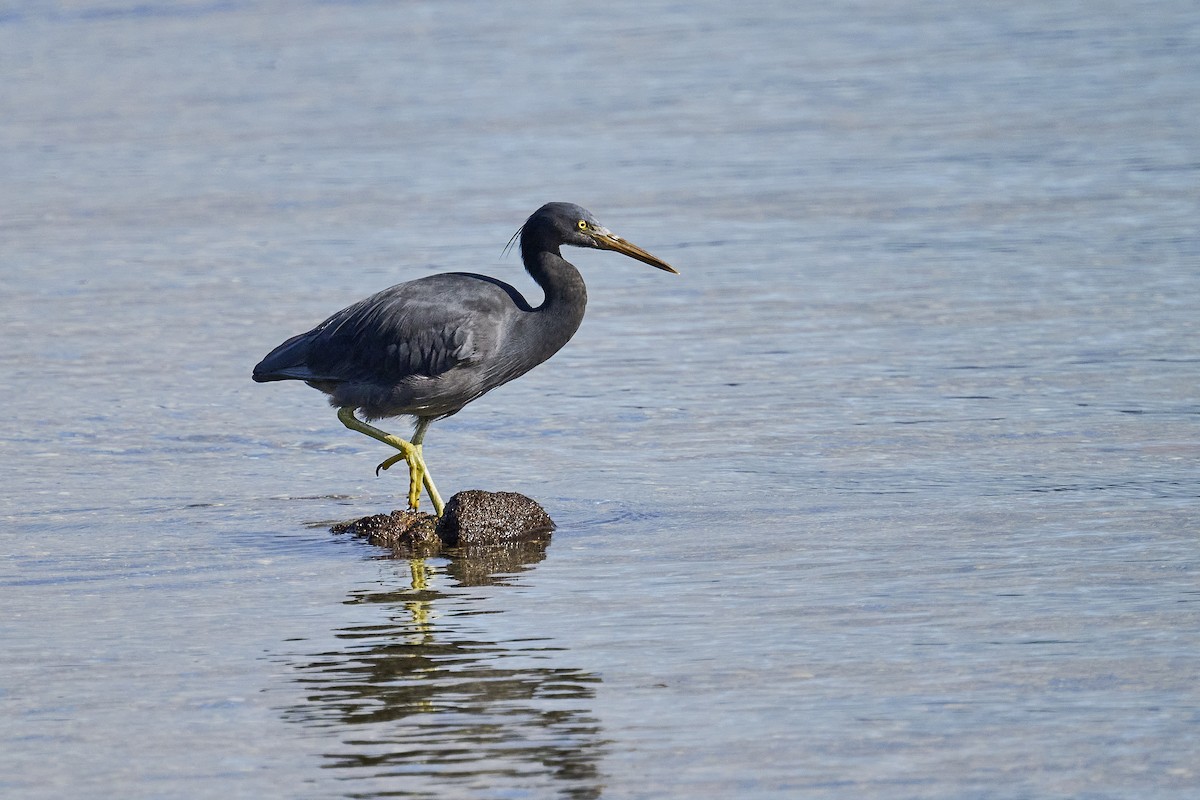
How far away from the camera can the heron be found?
29.3ft

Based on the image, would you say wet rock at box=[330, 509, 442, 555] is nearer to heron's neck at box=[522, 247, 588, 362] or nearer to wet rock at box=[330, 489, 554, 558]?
wet rock at box=[330, 489, 554, 558]

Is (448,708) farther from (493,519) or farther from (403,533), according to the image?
(403,533)

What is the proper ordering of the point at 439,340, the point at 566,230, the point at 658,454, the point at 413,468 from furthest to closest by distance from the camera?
1. the point at 658,454
2. the point at 566,230
3. the point at 413,468
4. the point at 439,340

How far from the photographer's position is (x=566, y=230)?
9305mm

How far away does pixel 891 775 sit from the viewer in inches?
215

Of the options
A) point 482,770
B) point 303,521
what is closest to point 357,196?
point 303,521

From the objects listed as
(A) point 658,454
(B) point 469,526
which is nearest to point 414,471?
(B) point 469,526

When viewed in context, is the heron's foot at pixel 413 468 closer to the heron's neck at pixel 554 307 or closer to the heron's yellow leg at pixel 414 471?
the heron's yellow leg at pixel 414 471

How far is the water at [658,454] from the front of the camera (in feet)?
19.5

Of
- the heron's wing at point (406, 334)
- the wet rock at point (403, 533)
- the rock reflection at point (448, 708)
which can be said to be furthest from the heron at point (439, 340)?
the rock reflection at point (448, 708)

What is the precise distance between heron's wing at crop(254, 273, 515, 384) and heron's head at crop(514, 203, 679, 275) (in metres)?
0.34

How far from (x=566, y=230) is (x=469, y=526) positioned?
1.70 metres

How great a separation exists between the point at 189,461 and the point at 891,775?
Answer: 5.58 meters

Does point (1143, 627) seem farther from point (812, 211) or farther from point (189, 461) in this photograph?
point (812, 211)
